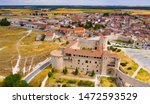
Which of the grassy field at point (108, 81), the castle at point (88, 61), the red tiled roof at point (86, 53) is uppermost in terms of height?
the red tiled roof at point (86, 53)

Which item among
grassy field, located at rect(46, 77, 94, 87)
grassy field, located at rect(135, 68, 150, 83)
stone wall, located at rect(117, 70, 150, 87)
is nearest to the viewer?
stone wall, located at rect(117, 70, 150, 87)

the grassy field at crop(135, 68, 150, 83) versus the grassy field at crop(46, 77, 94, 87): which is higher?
the grassy field at crop(46, 77, 94, 87)

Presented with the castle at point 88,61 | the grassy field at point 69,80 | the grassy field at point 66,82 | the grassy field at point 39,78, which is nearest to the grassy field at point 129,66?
the castle at point 88,61

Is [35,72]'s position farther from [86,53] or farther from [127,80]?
[127,80]

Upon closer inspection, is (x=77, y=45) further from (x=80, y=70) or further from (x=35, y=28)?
(x=35, y=28)

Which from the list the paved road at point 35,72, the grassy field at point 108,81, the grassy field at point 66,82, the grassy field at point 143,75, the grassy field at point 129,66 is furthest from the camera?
the grassy field at point 129,66

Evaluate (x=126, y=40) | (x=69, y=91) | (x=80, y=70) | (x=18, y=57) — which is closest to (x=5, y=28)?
(x=18, y=57)

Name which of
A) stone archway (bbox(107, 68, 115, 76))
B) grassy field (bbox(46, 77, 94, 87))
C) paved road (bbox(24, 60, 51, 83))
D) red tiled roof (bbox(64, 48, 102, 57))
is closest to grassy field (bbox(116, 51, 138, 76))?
stone archway (bbox(107, 68, 115, 76))

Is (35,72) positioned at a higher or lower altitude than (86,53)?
lower

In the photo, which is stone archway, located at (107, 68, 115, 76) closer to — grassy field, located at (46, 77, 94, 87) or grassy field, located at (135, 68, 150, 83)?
grassy field, located at (135, 68, 150, 83)

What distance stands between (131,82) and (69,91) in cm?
413

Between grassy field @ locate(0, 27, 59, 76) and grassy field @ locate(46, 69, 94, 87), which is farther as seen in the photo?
grassy field @ locate(0, 27, 59, 76)

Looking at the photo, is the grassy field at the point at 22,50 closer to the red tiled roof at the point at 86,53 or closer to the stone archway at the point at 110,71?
the red tiled roof at the point at 86,53

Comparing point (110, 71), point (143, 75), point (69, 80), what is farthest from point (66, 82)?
point (143, 75)
